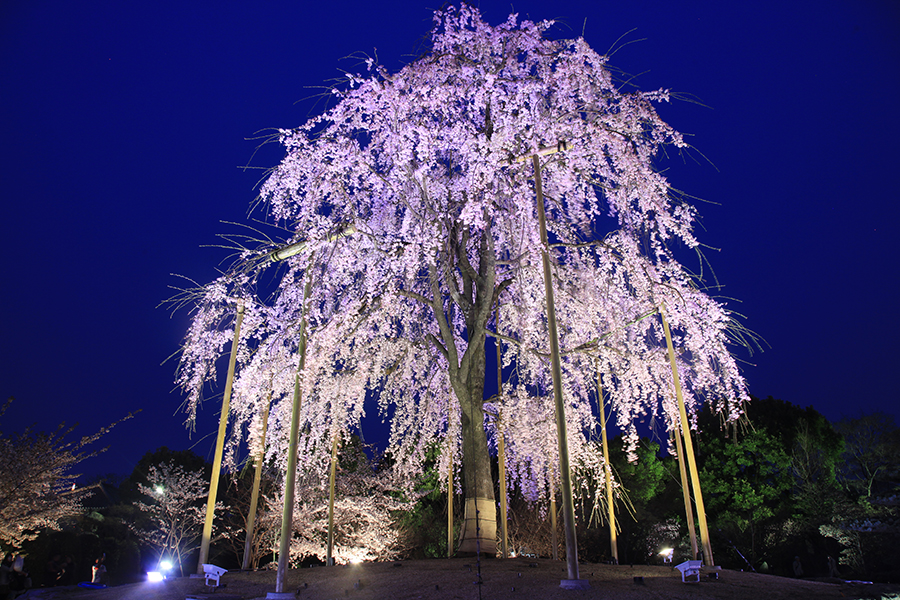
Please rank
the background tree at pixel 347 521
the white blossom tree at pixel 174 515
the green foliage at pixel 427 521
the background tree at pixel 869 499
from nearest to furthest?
1. the background tree at pixel 869 499
2. the background tree at pixel 347 521
3. the white blossom tree at pixel 174 515
4. the green foliage at pixel 427 521

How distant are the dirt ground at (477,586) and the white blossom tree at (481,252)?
6.28 ft

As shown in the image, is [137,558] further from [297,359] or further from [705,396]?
[705,396]

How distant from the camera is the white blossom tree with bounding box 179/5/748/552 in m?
10.4

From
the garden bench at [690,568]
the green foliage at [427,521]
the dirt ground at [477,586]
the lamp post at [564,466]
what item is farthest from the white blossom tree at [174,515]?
the garden bench at [690,568]

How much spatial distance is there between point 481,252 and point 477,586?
278 inches

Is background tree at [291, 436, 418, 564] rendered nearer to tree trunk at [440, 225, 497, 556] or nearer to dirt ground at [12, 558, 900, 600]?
dirt ground at [12, 558, 900, 600]

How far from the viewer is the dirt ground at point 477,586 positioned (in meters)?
7.23

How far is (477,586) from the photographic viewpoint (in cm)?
764

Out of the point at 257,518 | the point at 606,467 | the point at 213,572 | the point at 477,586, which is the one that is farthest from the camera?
the point at 257,518

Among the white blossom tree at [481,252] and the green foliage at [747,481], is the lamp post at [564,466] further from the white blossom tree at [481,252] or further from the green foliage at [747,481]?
the green foliage at [747,481]

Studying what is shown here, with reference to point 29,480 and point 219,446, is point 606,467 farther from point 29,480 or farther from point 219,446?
point 29,480

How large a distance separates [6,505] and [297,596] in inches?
413

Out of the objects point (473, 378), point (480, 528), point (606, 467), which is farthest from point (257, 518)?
point (606, 467)

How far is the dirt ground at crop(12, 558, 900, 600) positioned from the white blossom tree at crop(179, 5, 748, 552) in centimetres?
191
